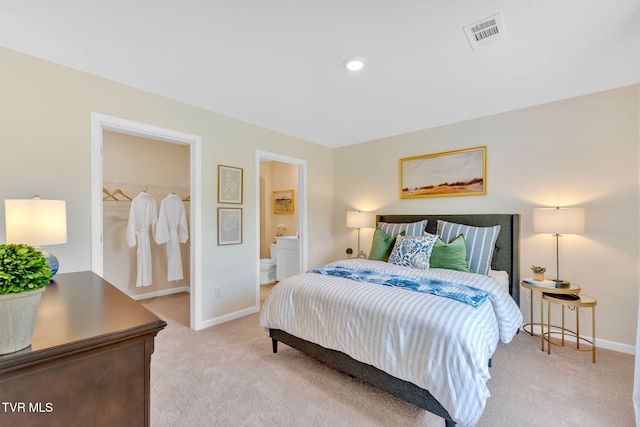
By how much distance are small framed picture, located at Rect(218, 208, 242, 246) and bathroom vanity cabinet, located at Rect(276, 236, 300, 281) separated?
125cm

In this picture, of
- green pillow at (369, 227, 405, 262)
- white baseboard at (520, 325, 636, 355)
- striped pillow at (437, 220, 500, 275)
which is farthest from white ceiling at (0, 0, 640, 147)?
white baseboard at (520, 325, 636, 355)

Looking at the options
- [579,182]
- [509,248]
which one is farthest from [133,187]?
[579,182]

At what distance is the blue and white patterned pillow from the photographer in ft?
9.38

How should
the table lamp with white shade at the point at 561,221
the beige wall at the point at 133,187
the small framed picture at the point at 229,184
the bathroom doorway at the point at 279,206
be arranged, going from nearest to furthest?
the table lamp with white shade at the point at 561,221
the small framed picture at the point at 229,184
the beige wall at the point at 133,187
the bathroom doorway at the point at 279,206

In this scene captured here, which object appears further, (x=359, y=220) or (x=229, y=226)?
(x=359, y=220)

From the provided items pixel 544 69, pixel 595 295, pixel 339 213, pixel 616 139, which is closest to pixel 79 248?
pixel 339 213

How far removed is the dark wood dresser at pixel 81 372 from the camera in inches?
27.7

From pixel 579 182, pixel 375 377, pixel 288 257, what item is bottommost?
pixel 375 377

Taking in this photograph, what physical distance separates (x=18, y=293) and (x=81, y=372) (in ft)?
0.90

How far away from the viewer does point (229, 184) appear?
10.9ft

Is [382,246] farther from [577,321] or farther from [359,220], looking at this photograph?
[577,321]

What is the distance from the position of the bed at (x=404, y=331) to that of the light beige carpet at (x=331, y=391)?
0.17 meters

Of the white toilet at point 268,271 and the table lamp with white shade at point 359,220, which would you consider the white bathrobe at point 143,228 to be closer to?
the white toilet at point 268,271

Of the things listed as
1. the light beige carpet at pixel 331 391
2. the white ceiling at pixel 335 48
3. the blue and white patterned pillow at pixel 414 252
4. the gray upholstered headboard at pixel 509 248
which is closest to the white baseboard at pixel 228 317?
the light beige carpet at pixel 331 391
